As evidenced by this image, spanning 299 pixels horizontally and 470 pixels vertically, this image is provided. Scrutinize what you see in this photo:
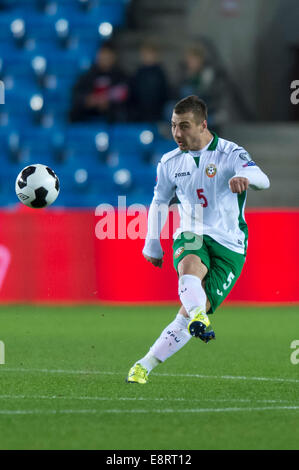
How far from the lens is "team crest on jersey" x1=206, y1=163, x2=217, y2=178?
277 inches

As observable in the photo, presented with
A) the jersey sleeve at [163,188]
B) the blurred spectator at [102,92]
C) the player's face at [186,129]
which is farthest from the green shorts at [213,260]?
the blurred spectator at [102,92]

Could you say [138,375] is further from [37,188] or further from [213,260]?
[37,188]

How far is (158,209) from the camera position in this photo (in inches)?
282

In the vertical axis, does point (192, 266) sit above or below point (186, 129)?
below

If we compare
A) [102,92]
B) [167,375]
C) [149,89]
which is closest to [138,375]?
[167,375]

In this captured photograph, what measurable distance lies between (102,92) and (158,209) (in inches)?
353

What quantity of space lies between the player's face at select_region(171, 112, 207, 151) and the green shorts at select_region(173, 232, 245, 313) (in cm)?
61

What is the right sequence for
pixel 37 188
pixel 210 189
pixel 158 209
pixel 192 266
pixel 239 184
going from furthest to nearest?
pixel 37 188, pixel 158 209, pixel 210 189, pixel 192 266, pixel 239 184

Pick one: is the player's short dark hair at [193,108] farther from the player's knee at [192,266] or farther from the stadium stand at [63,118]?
the stadium stand at [63,118]

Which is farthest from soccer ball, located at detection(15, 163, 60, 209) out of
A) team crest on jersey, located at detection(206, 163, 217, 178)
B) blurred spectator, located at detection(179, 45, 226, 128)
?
blurred spectator, located at detection(179, 45, 226, 128)

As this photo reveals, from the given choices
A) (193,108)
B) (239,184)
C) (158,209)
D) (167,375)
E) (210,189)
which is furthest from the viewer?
(167,375)

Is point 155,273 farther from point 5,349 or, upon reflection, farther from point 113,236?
point 5,349
